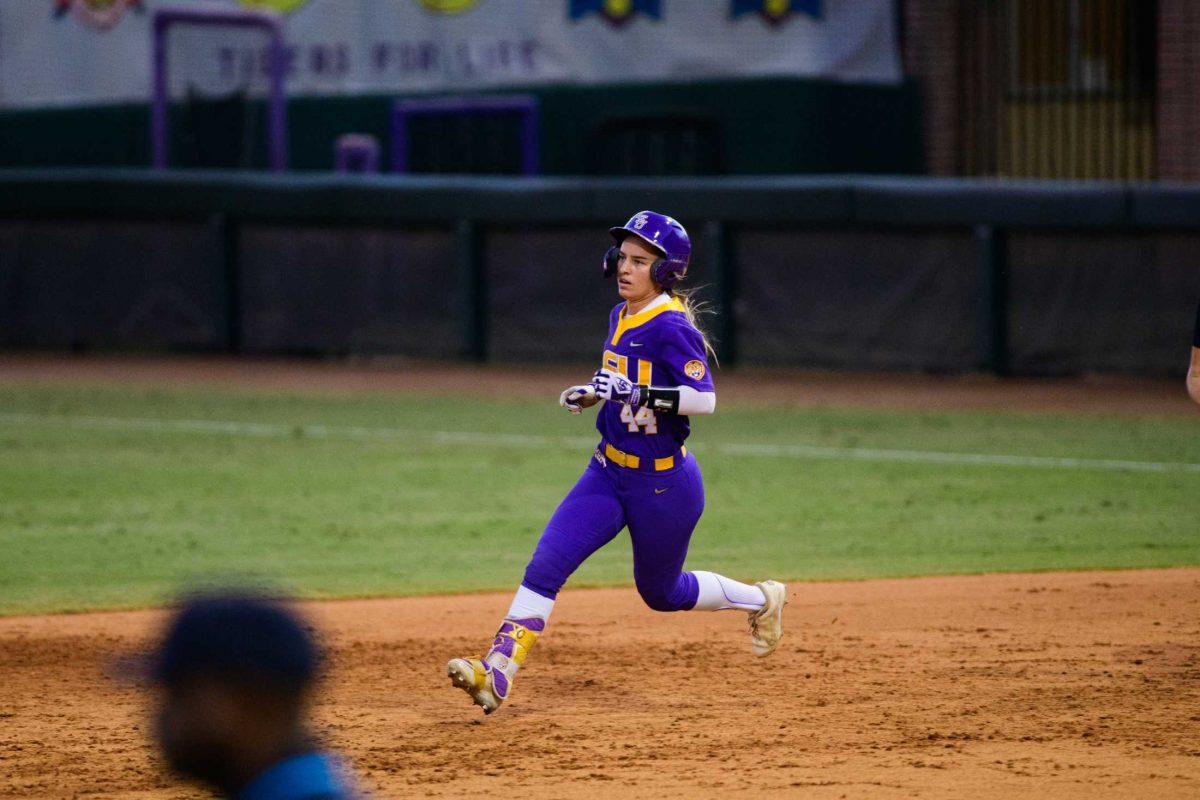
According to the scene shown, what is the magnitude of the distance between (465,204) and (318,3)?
6.42m

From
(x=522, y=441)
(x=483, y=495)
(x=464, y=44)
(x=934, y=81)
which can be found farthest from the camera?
(x=464, y=44)

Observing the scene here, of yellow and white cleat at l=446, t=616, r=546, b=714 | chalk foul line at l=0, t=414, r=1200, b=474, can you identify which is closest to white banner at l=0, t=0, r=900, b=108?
chalk foul line at l=0, t=414, r=1200, b=474

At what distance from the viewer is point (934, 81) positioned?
2195 cm

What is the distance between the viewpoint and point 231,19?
22.3 m

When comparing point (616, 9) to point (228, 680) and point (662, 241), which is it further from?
point (228, 680)

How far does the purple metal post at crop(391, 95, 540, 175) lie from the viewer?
22.3 meters

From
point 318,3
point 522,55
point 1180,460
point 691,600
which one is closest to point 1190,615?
point 691,600

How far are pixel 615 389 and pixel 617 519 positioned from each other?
1.76ft

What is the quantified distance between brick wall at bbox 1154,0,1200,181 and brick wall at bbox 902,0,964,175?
2.47 m

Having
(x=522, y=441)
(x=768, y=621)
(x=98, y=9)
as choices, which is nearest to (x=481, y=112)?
(x=98, y=9)

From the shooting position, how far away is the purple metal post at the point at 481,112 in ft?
73.0

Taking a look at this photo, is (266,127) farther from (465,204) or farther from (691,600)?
(691,600)

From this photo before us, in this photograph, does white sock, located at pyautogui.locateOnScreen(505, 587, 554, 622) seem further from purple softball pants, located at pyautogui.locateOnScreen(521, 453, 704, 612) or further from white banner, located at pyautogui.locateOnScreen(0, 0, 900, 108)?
white banner, located at pyautogui.locateOnScreen(0, 0, 900, 108)

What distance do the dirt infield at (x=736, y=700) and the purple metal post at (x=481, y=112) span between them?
14.1 metres
